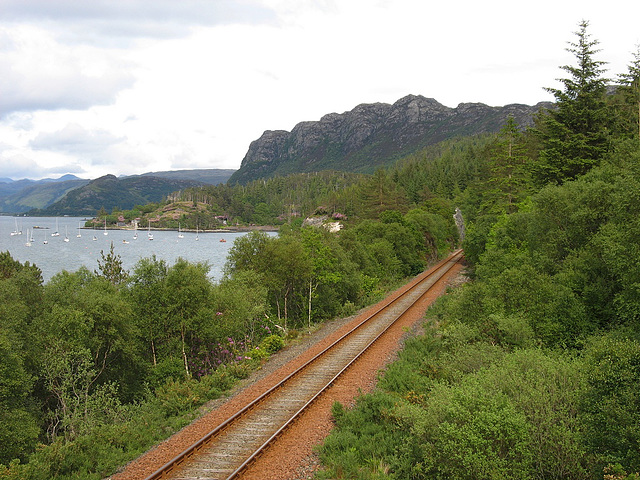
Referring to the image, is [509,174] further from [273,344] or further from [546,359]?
[546,359]

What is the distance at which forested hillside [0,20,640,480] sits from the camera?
25.2 feet

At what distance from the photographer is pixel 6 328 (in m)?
17.0

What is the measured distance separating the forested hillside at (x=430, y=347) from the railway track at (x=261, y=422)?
5.83 ft

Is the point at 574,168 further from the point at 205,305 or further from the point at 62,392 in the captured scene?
the point at 62,392

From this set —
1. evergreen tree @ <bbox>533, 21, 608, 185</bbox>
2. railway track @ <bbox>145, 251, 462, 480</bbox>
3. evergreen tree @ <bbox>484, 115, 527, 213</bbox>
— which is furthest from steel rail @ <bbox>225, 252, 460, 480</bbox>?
evergreen tree @ <bbox>484, 115, 527, 213</bbox>

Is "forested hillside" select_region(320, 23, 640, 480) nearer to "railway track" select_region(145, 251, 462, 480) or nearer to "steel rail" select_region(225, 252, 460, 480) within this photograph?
"steel rail" select_region(225, 252, 460, 480)

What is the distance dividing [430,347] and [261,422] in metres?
9.30

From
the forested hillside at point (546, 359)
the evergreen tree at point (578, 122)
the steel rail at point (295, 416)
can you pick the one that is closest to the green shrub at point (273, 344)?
the steel rail at point (295, 416)

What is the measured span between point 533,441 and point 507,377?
1778mm

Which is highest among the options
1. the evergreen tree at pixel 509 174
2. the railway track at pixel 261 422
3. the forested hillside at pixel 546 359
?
the evergreen tree at pixel 509 174

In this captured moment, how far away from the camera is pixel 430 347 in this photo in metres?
18.8

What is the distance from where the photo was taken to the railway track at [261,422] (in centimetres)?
980

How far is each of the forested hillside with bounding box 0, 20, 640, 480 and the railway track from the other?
1778mm

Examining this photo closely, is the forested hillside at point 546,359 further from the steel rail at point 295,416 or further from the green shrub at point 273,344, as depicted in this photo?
the green shrub at point 273,344
